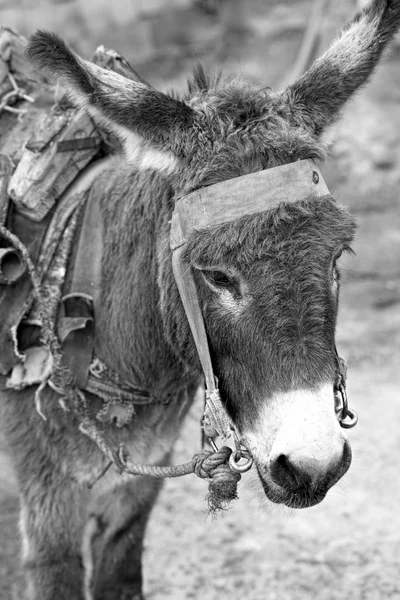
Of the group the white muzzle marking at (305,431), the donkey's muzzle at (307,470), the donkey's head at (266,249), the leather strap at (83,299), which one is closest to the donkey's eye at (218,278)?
the donkey's head at (266,249)

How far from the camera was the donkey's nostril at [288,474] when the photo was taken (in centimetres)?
166

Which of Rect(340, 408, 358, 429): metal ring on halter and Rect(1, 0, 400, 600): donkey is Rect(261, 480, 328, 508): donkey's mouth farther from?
Rect(340, 408, 358, 429): metal ring on halter

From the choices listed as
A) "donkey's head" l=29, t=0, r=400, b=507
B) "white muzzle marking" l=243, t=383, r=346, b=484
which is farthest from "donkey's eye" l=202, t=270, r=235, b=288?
"white muzzle marking" l=243, t=383, r=346, b=484

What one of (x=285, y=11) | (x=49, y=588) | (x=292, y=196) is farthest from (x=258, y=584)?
(x=285, y=11)

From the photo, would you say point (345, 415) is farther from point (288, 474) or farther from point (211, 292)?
point (211, 292)

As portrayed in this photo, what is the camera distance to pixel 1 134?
8.80ft

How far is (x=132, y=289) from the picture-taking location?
2277 millimetres

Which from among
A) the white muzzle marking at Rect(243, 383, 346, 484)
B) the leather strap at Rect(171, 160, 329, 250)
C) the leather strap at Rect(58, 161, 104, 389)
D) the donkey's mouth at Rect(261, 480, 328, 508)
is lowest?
the donkey's mouth at Rect(261, 480, 328, 508)

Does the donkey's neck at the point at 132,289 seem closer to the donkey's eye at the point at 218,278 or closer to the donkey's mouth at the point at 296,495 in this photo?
the donkey's eye at the point at 218,278

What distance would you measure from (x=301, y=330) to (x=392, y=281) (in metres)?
4.37

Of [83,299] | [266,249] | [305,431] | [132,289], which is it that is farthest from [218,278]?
[83,299]

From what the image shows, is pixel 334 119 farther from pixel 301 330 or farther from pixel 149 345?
pixel 149 345

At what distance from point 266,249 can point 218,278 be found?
0.15 metres

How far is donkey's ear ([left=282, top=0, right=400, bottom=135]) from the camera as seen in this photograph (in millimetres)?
1985
